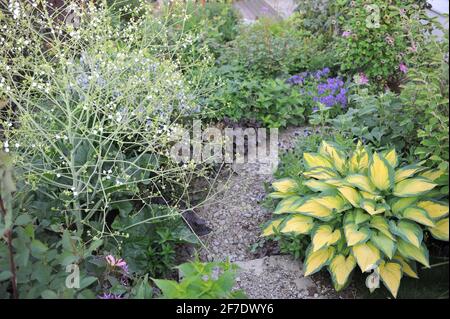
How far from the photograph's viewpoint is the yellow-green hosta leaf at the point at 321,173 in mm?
2779

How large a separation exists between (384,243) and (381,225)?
10cm

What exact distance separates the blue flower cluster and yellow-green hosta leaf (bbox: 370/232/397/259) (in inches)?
62.1

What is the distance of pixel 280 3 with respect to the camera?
27.3ft

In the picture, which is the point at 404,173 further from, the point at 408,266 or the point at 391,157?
the point at 408,266

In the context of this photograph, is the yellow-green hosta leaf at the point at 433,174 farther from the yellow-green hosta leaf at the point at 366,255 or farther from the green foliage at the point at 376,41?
the green foliage at the point at 376,41

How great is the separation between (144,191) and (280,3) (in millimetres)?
6030

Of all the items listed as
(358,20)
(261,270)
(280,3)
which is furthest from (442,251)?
(280,3)

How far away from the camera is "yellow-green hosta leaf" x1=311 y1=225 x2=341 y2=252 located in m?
2.59

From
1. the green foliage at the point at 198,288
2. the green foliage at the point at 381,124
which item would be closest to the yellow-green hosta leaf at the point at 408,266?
the green foliage at the point at 381,124

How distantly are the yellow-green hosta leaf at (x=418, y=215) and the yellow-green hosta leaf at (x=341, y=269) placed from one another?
1.11 feet

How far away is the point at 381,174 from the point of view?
8.66ft

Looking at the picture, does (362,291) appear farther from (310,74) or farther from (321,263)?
(310,74)

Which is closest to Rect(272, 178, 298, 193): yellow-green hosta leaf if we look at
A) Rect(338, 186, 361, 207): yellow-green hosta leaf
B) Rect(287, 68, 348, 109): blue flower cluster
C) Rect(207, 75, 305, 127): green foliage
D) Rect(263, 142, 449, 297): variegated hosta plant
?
Rect(263, 142, 449, 297): variegated hosta plant

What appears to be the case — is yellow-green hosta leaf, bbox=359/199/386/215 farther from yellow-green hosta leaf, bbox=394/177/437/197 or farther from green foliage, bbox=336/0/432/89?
green foliage, bbox=336/0/432/89
